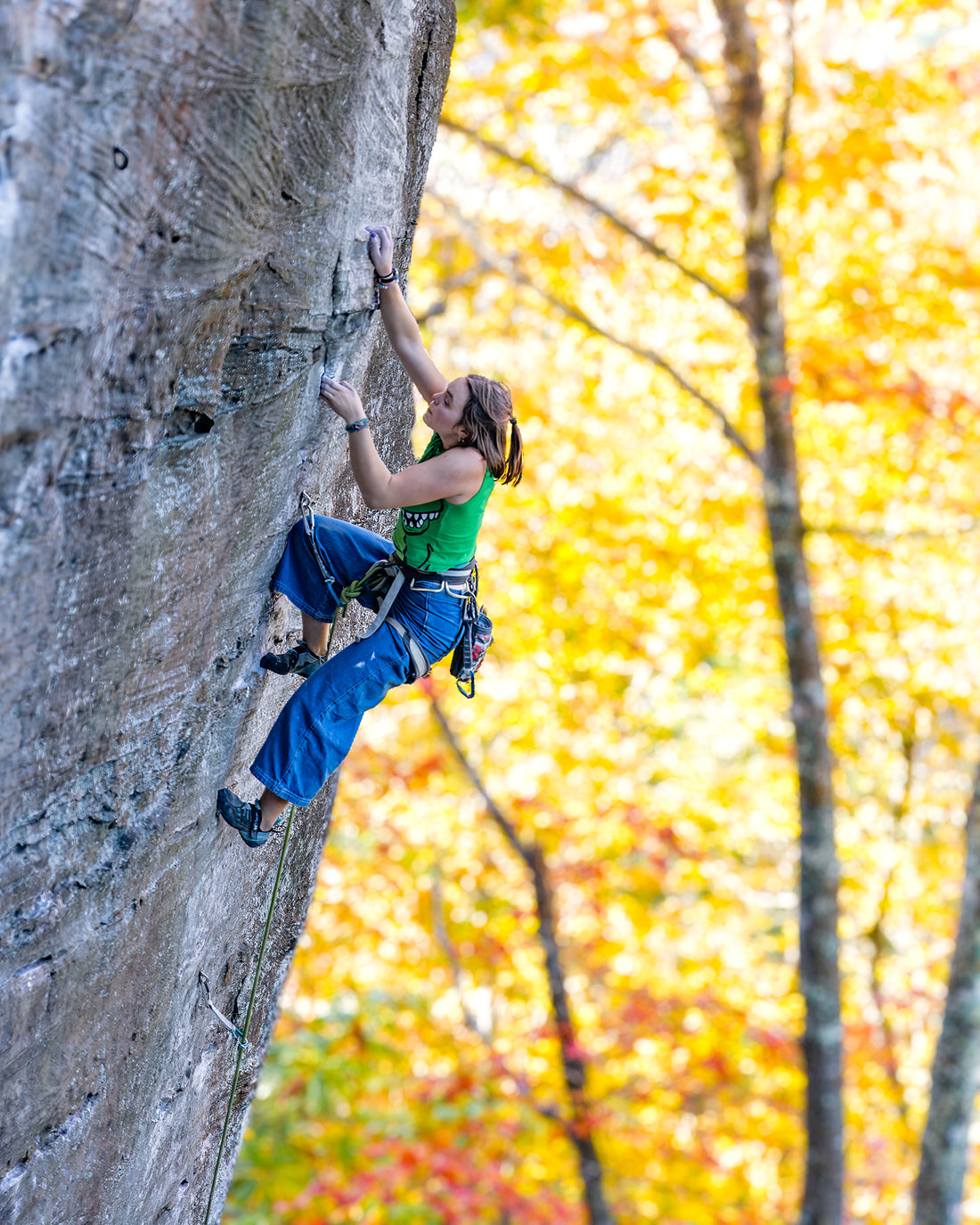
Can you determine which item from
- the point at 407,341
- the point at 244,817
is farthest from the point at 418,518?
the point at 244,817

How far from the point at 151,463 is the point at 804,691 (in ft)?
18.4

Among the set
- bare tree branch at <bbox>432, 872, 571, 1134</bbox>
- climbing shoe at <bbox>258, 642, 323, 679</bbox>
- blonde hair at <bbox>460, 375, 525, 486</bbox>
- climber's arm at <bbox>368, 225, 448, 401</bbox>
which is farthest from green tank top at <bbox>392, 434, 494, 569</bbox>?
bare tree branch at <bbox>432, 872, 571, 1134</bbox>

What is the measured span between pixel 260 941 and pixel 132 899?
4.08 ft

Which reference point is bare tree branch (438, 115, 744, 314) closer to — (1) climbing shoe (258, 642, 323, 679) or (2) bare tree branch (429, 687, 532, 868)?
(2) bare tree branch (429, 687, 532, 868)

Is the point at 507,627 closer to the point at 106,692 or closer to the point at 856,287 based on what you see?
the point at 856,287

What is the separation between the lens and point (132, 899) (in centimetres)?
290

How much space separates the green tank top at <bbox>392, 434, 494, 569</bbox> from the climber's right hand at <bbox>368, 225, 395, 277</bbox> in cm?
58

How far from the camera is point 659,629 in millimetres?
8891

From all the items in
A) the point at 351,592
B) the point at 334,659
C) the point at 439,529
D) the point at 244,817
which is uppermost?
the point at 439,529

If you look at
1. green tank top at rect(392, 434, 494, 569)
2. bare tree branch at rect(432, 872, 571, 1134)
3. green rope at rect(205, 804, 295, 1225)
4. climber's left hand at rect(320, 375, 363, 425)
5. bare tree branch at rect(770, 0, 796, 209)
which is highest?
bare tree branch at rect(770, 0, 796, 209)

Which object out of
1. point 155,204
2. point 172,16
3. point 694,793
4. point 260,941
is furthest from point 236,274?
point 694,793

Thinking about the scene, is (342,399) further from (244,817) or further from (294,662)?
(244,817)

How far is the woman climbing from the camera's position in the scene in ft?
9.72

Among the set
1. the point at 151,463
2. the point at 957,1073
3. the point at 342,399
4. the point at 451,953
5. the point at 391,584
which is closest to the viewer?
the point at 151,463
